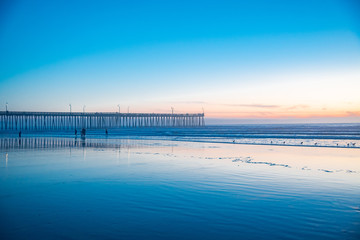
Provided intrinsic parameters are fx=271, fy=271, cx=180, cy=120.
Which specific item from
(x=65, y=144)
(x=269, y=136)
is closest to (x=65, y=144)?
(x=65, y=144)

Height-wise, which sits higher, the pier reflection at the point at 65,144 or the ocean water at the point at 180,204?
the ocean water at the point at 180,204

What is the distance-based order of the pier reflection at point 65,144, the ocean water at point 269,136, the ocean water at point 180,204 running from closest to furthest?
the ocean water at point 180,204 → the pier reflection at point 65,144 → the ocean water at point 269,136

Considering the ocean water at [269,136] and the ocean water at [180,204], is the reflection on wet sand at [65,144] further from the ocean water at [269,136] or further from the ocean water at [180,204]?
the ocean water at [180,204]

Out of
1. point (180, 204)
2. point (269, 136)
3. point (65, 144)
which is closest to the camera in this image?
point (180, 204)

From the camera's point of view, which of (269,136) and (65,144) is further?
(269,136)

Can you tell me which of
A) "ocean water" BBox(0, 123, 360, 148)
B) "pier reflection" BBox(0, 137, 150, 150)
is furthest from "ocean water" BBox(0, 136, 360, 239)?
"ocean water" BBox(0, 123, 360, 148)

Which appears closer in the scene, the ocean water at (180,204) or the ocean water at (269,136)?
the ocean water at (180,204)

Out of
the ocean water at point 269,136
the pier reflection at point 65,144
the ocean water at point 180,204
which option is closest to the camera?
the ocean water at point 180,204

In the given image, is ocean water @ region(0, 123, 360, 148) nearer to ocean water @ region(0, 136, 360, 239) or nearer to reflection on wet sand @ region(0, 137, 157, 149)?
reflection on wet sand @ region(0, 137, 157, 149)

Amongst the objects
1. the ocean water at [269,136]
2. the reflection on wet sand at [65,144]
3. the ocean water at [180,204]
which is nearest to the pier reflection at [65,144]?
the reflection on wet sand at [65,144]

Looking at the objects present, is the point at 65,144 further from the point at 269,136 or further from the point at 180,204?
the point at 269,136

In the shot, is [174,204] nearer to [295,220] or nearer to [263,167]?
[295,220]

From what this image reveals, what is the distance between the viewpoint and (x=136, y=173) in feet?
29.0

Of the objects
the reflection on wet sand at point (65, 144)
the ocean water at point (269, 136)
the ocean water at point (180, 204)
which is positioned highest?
the ocean water at point (180, 204)
